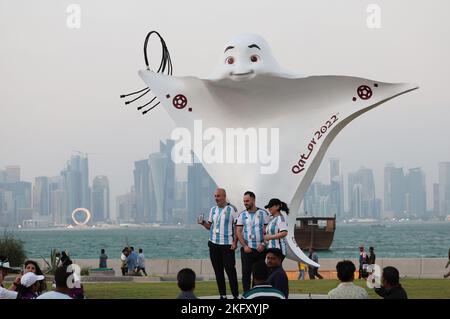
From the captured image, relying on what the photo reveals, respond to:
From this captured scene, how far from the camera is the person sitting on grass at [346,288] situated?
7988 mm

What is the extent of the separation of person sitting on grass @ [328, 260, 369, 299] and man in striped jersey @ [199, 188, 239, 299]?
3.84m

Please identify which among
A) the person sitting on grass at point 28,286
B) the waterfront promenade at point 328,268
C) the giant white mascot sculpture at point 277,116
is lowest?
the waterfront promenade at point 328,268

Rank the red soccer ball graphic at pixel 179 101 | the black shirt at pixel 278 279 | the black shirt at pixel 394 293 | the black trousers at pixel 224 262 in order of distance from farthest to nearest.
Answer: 1. the red soccer ball graphic at pixel 179 101
2. the black trousers at pixel 224 262
3. the black shirt at pixel 278 279
4. the black shirt at pixel 394 293

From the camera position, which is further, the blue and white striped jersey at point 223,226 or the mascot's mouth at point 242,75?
the mascot's mouth at point 242,75

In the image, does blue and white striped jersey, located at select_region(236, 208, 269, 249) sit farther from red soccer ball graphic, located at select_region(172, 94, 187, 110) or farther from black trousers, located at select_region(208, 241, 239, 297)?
red soccer ball graphic, located at select_region(172, 94, 187, 110)

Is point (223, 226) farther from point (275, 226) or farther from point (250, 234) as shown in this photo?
point (275, 226)

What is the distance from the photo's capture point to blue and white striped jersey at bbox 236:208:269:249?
11.7 metres

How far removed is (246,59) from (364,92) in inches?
78.9

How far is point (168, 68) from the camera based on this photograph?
1614 cm

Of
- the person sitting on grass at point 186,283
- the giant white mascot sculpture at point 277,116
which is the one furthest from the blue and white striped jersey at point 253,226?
the person sitting on grass at point 186,283

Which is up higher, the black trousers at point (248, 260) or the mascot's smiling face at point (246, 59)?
the mascot's smiling face at point (246, 59)

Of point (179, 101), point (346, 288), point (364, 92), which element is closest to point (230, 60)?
point (179, 101)

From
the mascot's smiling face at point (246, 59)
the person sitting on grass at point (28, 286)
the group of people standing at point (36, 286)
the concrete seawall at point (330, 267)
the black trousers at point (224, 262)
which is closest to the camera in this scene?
the group of people standing at point (36, 286)

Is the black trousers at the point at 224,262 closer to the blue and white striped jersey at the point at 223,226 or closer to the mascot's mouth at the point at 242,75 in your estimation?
the blue and white striped jersey at the point at 223,226
